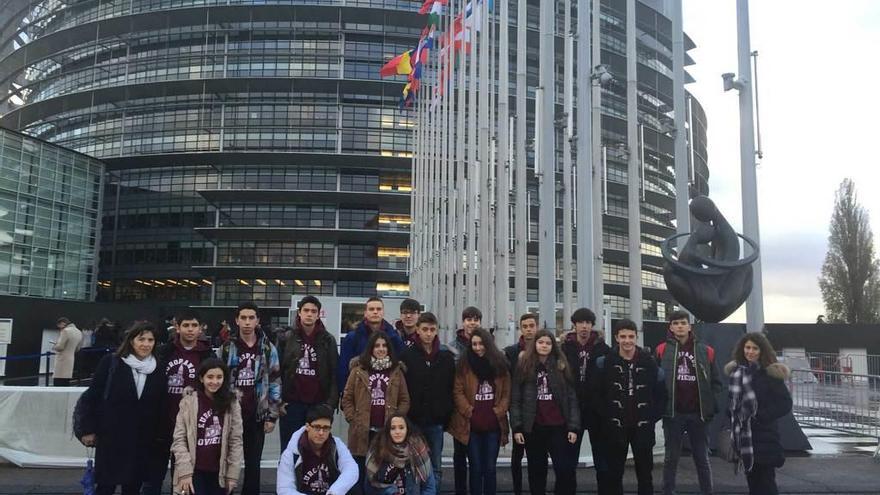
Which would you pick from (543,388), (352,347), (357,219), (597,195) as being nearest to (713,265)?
(543,388)

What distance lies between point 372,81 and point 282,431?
1704 inches

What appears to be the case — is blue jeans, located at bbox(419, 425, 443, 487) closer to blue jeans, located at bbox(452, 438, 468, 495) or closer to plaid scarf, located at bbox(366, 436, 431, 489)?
blue jeans, located at bbox(452, 438, 468, 495)

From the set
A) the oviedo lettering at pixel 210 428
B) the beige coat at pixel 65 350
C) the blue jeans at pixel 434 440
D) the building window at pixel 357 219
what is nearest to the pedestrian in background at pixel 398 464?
the blue jeans at pixel 434 440

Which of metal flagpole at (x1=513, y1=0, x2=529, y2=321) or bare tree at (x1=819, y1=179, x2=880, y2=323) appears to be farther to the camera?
bare tree at (x1=819, y1=179, x2=880, y2=323)

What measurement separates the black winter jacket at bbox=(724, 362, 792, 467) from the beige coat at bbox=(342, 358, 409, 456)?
3.26 meters

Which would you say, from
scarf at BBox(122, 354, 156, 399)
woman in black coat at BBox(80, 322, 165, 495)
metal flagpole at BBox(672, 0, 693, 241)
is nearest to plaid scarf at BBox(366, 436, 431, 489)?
woman in black coat at BBox(80, 322, 165, 495)

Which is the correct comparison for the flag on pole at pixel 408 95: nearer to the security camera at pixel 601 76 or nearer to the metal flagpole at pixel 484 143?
the metal flagpole at pixel 484 143

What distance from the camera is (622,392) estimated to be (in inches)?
253

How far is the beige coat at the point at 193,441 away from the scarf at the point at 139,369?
1.33 feet

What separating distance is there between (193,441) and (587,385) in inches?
146

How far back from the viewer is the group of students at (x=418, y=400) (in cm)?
570

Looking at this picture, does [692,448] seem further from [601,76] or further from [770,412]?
[601,76]

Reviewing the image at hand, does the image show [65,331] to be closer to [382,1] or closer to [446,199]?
[446,199]

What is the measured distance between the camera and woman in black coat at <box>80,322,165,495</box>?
18.6ft
